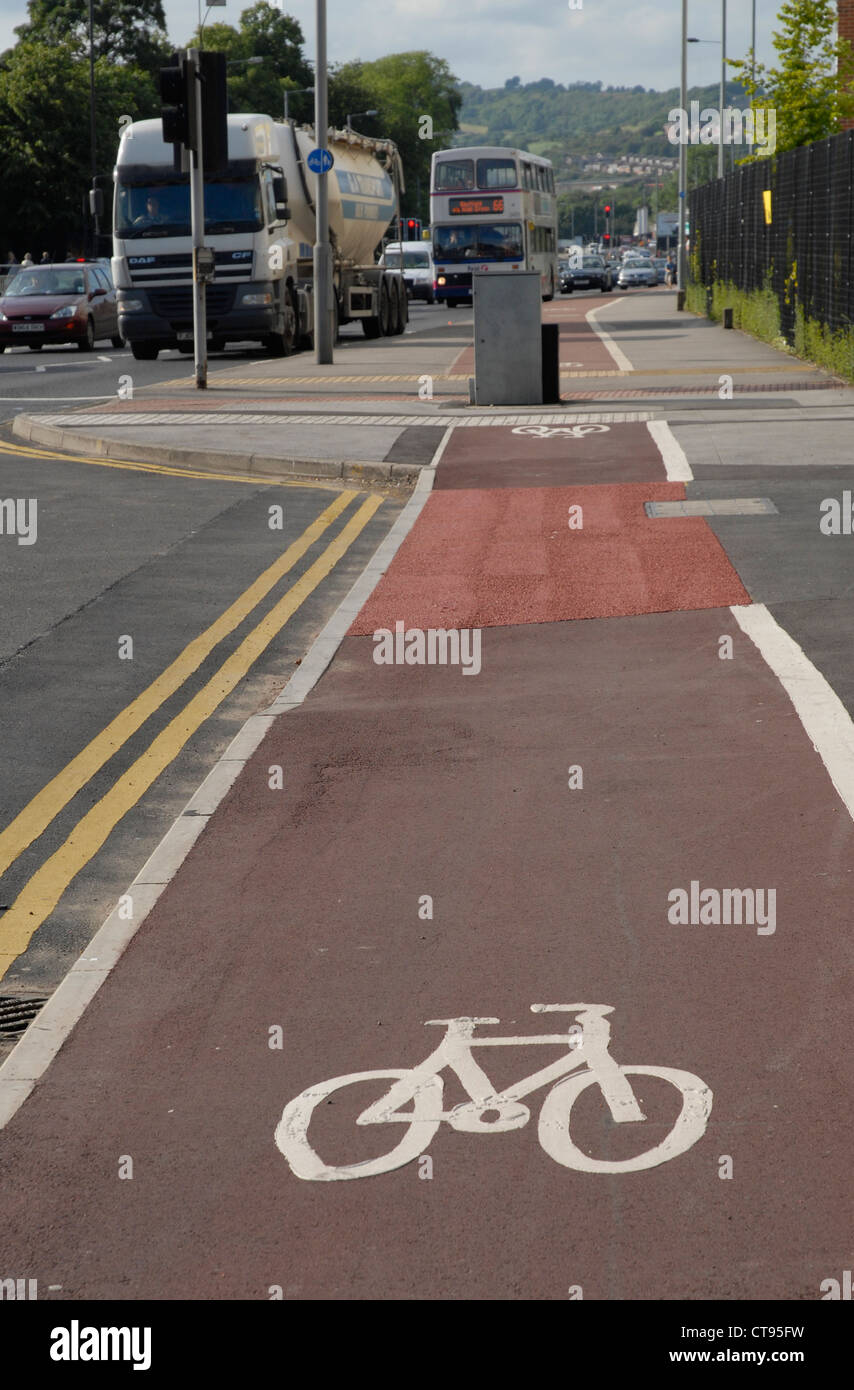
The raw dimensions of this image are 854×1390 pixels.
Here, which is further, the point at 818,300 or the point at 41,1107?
the point at 818,300

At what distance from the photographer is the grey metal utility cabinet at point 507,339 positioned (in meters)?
20.4

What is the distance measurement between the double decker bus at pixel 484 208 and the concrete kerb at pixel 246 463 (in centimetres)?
3225

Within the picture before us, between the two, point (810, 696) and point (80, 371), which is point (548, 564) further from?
point (80, 371)

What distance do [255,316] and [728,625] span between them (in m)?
23.9

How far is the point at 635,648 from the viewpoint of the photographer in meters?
9.26

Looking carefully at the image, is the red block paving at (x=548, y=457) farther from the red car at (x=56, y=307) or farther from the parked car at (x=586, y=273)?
the parked car at (x=586, y=273)

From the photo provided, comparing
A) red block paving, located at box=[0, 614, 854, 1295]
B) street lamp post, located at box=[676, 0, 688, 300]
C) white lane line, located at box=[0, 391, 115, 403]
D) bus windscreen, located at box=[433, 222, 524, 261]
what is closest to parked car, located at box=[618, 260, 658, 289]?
street lamp post, located at box=[676, 0, 688, 300]

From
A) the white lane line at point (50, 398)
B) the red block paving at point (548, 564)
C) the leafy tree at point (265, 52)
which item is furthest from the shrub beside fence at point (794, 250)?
the leafy tree at point (265, 52)

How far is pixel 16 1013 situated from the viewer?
506cm

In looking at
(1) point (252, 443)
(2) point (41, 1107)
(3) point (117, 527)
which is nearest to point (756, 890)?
(2) point (41, 1107)

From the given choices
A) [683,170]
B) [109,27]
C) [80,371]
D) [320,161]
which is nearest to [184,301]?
[80,371]
